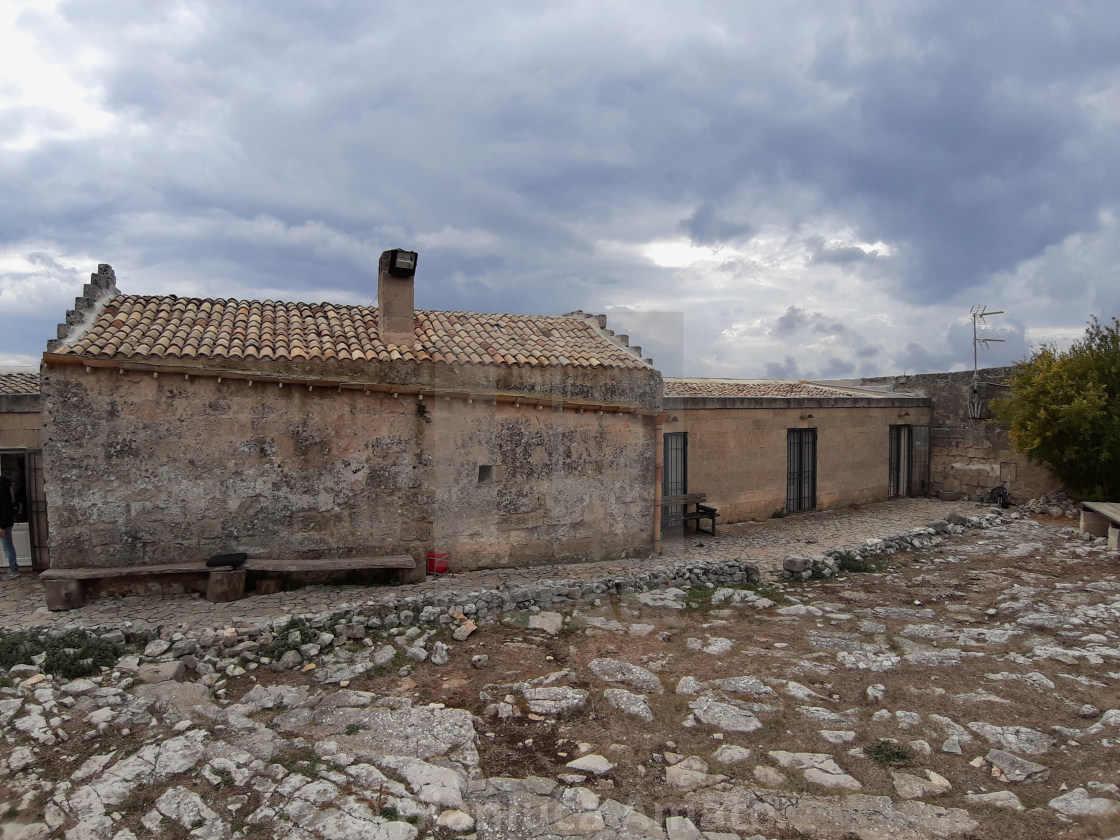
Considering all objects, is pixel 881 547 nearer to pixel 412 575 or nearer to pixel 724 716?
pixel 724 716

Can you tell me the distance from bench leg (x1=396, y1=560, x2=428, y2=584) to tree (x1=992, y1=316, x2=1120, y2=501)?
13978mm

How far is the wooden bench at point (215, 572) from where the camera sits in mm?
7465

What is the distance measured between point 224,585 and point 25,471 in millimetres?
4296

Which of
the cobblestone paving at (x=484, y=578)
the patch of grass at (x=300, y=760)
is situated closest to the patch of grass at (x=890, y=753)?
the patch of grass at (x=300, y=760)

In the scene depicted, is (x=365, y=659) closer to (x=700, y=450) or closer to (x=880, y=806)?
(x=880, y=806)

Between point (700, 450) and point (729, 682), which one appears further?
point (700, 450)

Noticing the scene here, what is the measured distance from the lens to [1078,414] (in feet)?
45.5

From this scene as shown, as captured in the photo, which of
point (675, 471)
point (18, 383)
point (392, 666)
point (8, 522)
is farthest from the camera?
point (675, 471)

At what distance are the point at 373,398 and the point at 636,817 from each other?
6.42m

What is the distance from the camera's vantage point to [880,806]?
4117mm

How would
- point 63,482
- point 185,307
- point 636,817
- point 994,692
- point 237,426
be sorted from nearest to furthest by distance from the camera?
point 636,817, point 994,692, point 63,482, point 237,426, point 185,307

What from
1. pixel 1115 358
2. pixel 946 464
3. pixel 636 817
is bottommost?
pixel 636 817

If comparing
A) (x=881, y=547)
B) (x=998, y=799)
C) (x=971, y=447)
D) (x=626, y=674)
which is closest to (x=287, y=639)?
(x=626, y=674)

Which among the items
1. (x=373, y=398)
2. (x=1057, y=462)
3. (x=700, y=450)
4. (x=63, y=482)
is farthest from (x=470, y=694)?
(x=1057, y=462)
